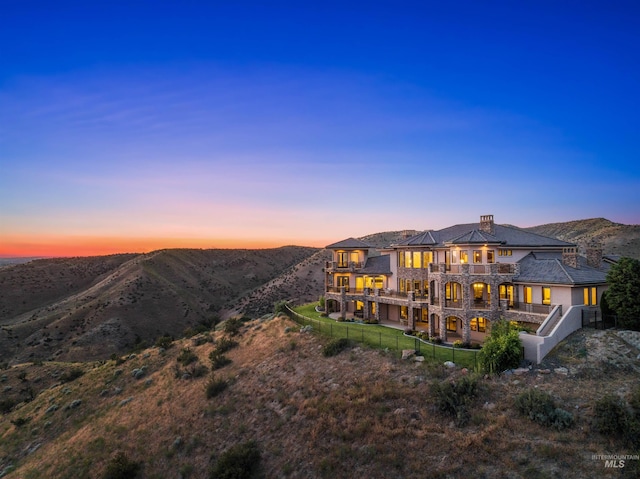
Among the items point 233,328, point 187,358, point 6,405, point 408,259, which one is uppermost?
point 408,259

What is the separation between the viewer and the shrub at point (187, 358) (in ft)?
120

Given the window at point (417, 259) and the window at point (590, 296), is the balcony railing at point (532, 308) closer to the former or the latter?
the window at point (590, 296)

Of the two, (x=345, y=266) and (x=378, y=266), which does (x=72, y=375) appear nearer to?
(x=345, y=266)

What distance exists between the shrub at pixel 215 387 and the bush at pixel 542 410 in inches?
821

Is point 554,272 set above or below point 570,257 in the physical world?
below

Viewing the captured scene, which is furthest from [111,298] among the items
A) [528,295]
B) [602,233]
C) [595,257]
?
[602,233]

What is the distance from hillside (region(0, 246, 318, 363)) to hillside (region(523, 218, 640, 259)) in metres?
91.2

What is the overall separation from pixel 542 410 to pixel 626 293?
13155mm

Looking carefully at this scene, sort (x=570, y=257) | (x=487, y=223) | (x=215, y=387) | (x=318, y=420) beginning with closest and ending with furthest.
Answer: (x=318, y=420) → (x=215, y=387) → (x=570, y=257) → (x=487, y=223)

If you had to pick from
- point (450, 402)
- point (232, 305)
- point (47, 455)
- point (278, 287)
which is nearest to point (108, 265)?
point (232, 305)

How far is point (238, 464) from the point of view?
19125 mm

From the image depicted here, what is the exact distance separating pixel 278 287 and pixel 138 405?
65.3 m

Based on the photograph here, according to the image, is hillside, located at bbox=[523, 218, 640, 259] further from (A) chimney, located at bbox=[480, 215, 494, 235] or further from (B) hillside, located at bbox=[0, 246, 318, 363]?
(B) hillside, located at bbox=[0, 246, 318, 363]

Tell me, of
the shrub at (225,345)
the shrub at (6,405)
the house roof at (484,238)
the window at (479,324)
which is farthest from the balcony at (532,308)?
the shrub at (6,405)
